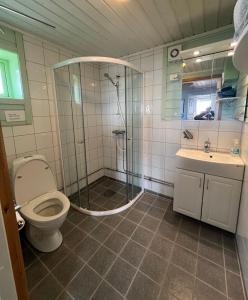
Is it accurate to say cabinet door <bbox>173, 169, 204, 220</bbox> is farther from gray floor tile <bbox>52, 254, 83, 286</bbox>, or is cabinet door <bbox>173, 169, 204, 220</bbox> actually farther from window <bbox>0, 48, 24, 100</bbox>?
window <bbox>0, 48, 24, 100</bbox>

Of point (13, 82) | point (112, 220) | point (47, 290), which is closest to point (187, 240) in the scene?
point (112, 220)

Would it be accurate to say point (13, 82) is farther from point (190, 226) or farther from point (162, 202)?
point (190, 226)

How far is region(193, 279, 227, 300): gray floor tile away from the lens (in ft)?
3.80

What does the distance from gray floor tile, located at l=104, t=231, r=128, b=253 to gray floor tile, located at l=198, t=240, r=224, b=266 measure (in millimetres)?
787

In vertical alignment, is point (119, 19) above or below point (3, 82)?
above

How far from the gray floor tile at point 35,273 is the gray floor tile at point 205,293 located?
4.19 feet

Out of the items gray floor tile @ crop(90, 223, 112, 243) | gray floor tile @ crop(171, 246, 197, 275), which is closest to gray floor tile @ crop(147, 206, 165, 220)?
gray floor tile @ crop(171, 246, 197, 275)

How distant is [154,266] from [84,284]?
0.62 m

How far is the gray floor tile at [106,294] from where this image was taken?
1.16m

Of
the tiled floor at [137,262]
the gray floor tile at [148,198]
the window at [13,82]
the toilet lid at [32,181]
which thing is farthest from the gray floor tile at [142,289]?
the window at [13,82]

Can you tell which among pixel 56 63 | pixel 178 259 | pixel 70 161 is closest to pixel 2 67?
pixel 56 63

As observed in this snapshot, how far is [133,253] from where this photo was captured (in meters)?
1.52

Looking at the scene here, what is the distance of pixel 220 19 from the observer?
61.1 inches

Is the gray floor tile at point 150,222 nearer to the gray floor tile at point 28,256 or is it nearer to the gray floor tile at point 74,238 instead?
the gray floor tile at point 74,238
